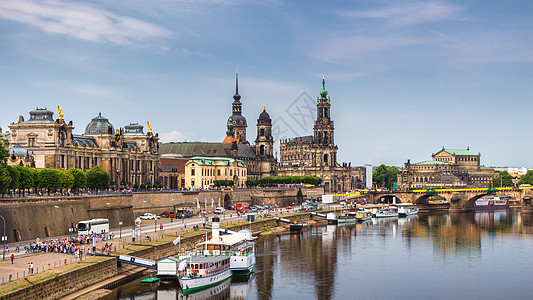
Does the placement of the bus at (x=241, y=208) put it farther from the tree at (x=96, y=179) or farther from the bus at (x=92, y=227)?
the bus at (x=92, y=227)

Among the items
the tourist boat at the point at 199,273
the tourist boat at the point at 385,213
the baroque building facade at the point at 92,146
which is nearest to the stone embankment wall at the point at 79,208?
the baroque building facade at the point at 92,146

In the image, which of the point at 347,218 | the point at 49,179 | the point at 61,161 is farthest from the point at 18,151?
the point at 347,218

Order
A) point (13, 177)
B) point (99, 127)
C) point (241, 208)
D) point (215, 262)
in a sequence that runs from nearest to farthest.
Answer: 1. point (215, 262)
2. point (13, 177)
3. point (99, 127)
4. point (241, 208)

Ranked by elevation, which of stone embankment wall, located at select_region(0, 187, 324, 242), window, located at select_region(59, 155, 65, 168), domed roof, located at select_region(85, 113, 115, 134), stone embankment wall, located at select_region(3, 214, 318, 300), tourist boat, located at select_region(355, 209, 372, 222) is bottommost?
tourist boat, located at select_region(355, 209, 372, 222)

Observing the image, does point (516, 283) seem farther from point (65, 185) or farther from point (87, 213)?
point (65, 185)

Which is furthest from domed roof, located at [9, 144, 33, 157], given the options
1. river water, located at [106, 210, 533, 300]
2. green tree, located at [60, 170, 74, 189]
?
river water, located at [106, 210, 533, 300]

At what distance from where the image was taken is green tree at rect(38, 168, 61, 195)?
302 feet

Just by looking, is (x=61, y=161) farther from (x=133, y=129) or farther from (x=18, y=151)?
(x=133, y=129)

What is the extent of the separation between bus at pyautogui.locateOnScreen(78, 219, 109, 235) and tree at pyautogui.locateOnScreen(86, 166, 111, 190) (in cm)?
2381

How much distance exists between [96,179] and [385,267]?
173 feet

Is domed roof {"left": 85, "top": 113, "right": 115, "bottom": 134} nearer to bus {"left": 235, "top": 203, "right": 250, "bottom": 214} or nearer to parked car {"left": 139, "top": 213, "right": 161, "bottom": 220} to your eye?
parked car {"left": 139, "top": 213, "right": 161, "bottom": 220}

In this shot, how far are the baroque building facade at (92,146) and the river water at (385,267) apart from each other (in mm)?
37351

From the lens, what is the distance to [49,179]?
304ft

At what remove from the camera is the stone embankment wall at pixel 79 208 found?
7344 centimetres
